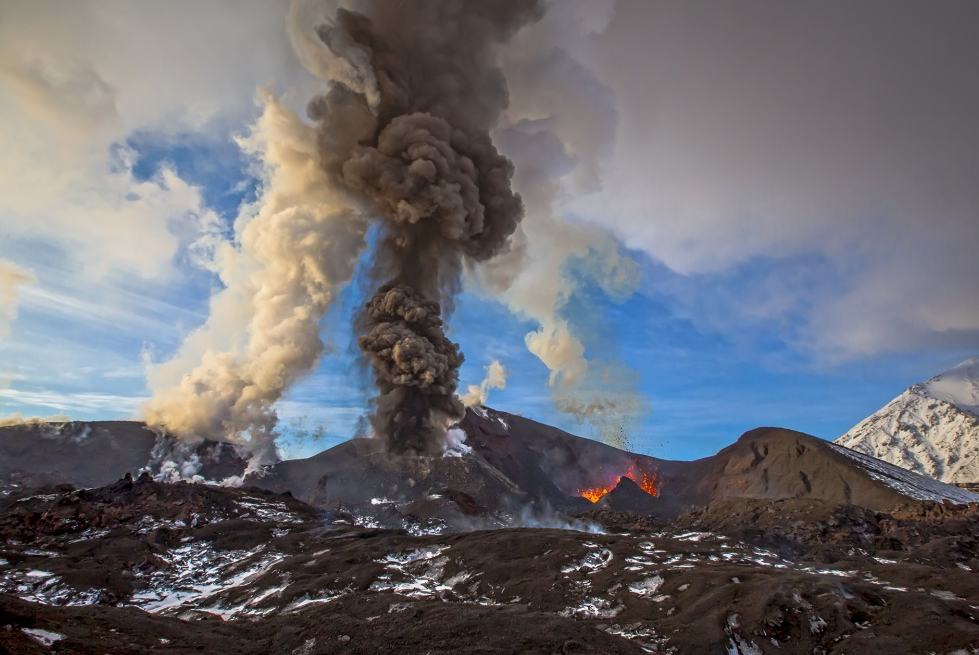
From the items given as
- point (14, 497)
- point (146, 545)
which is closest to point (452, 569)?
point (146, 545)

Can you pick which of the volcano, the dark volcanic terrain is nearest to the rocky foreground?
the dark volcanic terrain

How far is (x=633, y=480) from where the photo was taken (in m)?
119

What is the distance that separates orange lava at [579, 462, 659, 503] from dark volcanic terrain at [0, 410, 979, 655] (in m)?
46.0

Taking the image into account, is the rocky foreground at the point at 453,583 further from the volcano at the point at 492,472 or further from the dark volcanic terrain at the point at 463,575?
the volcano at the point at 492,472

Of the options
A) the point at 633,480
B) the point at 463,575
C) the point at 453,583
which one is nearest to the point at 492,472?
the point at 633,480

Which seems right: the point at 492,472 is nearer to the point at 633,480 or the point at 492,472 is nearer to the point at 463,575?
the point at 633,480

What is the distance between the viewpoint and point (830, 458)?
8681 cm

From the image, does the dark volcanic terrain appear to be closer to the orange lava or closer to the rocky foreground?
the rocky foreground

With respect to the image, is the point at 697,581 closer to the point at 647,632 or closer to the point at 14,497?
the point at 647,632

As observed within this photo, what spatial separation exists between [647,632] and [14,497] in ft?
217

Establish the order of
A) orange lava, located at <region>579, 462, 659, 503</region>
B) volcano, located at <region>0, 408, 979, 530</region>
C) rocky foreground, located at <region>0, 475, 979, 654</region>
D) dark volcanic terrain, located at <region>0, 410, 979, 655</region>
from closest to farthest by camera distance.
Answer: rocky foreground, located at <region>0, 475, 979, 654</region> → dark volcanic terrain, located at <region>0, 410, 979, 655</region> → volcano, located at <region>0, 408, 979, 530</region> → orange lava, located at <region>579, 462, 659, 503</region>

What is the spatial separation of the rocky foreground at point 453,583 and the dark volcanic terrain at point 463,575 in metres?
0.13

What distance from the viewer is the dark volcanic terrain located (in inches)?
743

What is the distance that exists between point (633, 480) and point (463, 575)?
96.5 meters
